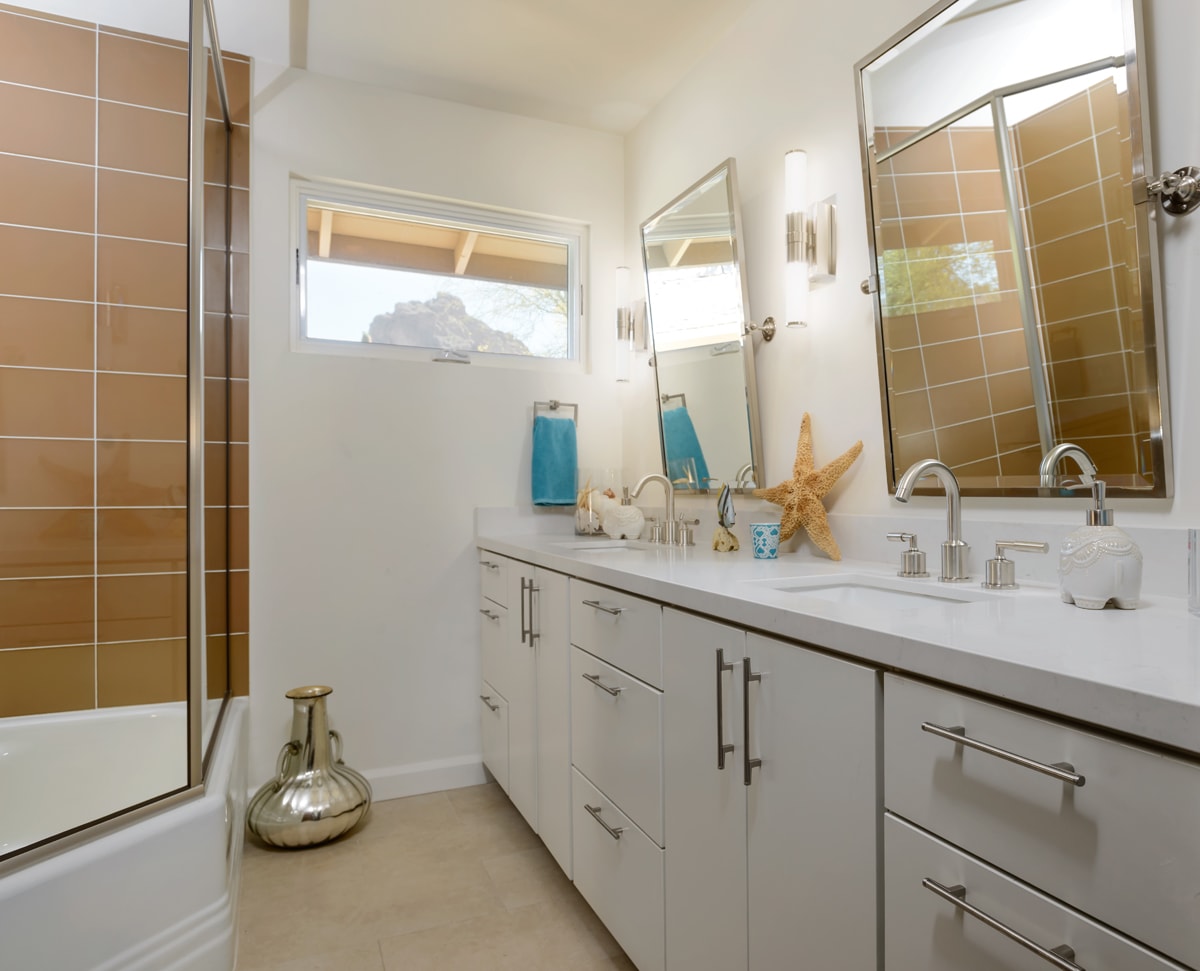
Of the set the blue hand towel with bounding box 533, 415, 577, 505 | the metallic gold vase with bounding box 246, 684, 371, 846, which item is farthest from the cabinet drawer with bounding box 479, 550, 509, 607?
the metallic gold vase with bounding box 246, 684, 371, 846

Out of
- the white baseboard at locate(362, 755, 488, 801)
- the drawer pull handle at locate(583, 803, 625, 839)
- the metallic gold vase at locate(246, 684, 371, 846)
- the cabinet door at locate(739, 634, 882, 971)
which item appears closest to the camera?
the cabinet door at locate(739, 634, 882, 971)

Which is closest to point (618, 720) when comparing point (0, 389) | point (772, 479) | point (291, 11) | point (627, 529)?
point (772, 479)

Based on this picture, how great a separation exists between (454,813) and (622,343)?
177cm

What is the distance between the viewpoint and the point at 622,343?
285 cm

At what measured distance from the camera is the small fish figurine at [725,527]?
6.74 feet

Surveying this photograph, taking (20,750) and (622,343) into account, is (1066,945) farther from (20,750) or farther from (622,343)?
(622,343)

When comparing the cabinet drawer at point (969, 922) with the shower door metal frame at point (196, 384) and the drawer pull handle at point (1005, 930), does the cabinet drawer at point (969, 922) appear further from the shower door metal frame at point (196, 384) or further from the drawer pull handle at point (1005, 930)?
the shower door metal frame at point (196, 384)

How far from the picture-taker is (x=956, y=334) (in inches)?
58.9

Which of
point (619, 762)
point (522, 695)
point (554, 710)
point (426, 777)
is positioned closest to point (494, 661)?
point (522, 695)

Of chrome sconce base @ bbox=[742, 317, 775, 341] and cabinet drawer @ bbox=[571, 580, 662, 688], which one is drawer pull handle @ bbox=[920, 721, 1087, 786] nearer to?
cabinet drawer @ bbox=[571, 580, 662, 688]

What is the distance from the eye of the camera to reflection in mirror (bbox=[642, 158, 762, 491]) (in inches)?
85.4

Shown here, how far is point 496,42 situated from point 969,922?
255 centimetres

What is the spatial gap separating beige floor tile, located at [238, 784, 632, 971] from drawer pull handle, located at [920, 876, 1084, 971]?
111 cm

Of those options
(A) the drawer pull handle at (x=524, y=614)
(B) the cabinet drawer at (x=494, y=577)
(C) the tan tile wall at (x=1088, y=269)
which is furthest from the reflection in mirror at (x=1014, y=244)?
(B) the cabinet drawer at (x=494, y=577)
